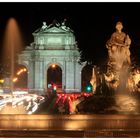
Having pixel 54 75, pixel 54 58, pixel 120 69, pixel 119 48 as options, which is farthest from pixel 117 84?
pixel 54 75

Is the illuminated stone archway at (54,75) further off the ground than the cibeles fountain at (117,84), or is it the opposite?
the illuminated stone archway at (54,75)

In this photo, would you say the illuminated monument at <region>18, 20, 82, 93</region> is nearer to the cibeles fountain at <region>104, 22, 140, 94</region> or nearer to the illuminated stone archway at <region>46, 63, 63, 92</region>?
the illuminated stone archway at <region>46, 63, 63, 92</region>

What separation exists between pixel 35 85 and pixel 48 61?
4137mm

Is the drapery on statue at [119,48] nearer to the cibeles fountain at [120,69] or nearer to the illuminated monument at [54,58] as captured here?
the cibeles fountain at [120,69]

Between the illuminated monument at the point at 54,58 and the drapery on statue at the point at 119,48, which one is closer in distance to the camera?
the drapery on statue at the point at 119,48

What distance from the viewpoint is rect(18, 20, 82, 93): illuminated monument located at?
89.0 m

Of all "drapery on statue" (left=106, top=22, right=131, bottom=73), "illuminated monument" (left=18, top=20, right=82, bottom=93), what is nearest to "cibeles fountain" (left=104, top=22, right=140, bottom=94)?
"drapery on statue" (left=106, top=22, right=131, bottom=73)

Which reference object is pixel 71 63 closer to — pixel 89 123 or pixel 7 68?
pixel 7 68

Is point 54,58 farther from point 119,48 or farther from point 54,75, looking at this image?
point 119,48

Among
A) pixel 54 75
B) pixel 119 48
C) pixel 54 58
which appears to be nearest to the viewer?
pixel 119 48

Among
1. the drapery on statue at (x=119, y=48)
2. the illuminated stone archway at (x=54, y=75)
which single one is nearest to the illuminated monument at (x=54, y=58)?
the illuminated stone archway at (x=54, y=75)

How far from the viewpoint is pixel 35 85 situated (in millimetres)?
89812

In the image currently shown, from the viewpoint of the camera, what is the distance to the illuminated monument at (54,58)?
89.0 m

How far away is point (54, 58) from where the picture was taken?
89312 mm
